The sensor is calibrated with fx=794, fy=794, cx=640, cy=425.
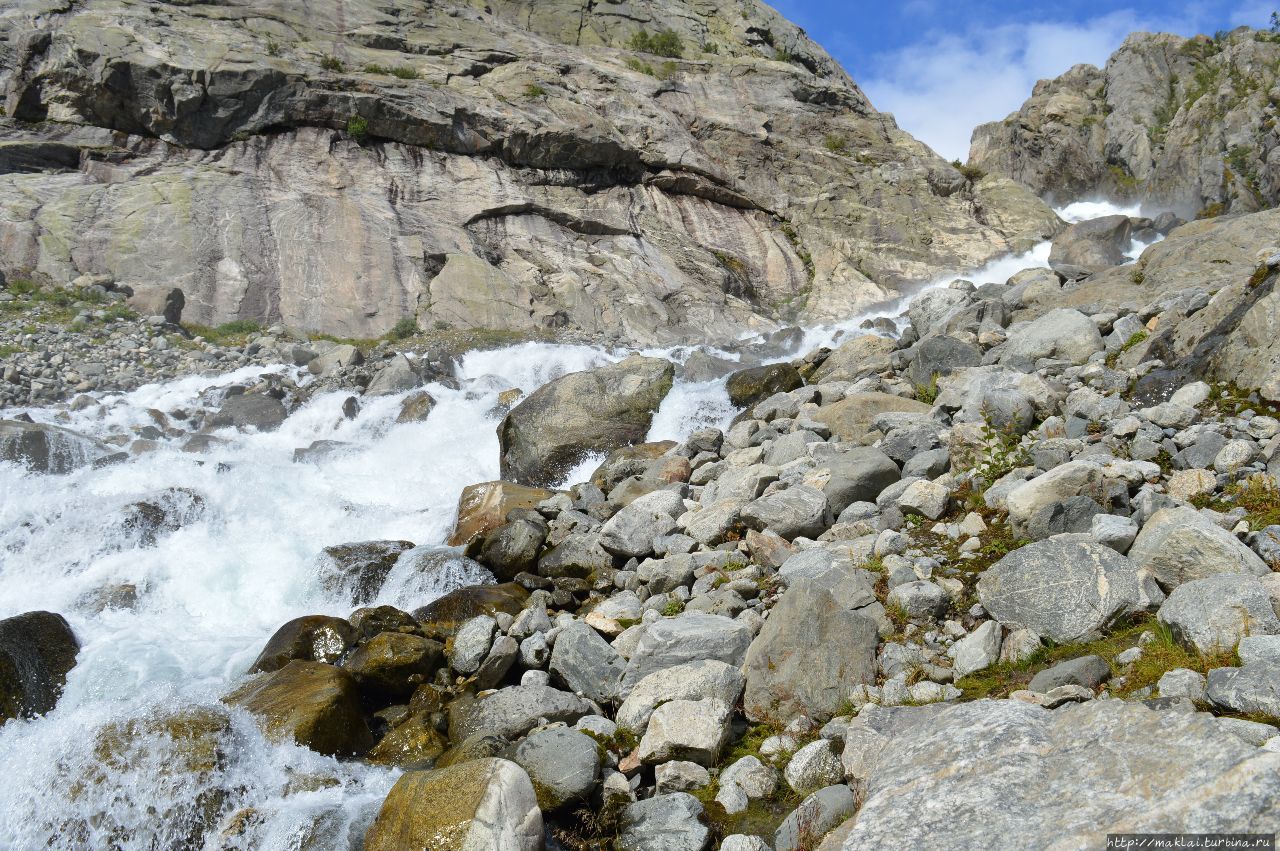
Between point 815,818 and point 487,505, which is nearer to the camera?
point 815,818

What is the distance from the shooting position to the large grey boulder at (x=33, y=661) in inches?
294

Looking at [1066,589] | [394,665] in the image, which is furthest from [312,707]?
[1066,589]

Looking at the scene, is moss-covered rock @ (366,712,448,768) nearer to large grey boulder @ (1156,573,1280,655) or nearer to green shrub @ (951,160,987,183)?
large grey boulder @ (1156,573,1280,655)

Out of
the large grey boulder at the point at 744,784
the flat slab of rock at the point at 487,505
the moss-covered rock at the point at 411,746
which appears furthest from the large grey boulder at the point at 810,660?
the flat slab of rock at the point at 487,505

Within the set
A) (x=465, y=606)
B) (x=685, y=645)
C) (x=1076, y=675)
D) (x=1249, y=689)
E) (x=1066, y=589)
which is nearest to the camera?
(x=1249, y=689)

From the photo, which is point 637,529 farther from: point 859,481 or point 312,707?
point 312,707

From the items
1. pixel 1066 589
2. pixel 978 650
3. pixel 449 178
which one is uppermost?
pixel 449 178

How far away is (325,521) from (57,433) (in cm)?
499

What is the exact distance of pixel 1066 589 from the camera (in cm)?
570

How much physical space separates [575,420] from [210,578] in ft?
21.4

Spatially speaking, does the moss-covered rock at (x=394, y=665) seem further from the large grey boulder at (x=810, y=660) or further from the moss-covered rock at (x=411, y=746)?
the large grey boulder at (x=810, y=660)

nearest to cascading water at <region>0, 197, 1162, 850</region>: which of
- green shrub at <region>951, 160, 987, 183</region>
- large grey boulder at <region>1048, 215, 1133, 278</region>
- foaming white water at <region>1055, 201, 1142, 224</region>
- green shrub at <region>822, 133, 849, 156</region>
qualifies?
large grey boulder at <region>1048, 215, 1133, 278</region>

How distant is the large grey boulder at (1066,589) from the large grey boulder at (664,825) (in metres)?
2.68

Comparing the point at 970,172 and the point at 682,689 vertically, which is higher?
the point at 970,172
